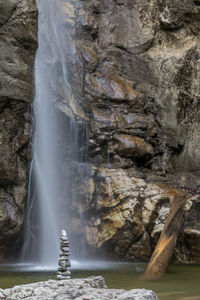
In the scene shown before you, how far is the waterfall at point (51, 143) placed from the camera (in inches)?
450

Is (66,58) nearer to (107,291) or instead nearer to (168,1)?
(168,1)

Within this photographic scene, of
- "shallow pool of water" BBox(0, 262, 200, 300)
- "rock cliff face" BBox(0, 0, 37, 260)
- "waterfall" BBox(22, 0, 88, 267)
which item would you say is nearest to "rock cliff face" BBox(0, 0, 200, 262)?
"rock cliff face" BBox(0, 0, 37, 260)

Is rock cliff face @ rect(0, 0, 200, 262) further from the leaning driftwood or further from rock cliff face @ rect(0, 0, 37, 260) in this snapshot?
the leaning driftwood

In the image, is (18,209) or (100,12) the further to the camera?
(100,12)

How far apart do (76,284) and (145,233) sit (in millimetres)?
7121

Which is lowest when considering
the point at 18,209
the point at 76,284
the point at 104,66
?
the point at 18,209

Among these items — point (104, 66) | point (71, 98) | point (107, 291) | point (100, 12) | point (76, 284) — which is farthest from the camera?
point (100, 12)

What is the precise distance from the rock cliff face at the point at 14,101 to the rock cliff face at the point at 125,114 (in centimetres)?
3

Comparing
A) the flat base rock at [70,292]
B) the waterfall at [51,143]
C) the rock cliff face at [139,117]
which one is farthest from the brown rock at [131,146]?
the flat base rock at [70,292]

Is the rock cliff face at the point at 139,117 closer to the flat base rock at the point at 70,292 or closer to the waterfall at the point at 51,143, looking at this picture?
the waterfall at the point at 51,143

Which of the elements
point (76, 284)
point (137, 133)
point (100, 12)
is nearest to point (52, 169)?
point (137, 133)

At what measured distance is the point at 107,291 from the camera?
12.6 ft

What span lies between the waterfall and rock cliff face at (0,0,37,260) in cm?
69

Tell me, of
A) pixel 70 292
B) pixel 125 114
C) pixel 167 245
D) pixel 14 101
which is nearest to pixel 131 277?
pixel 167 245
